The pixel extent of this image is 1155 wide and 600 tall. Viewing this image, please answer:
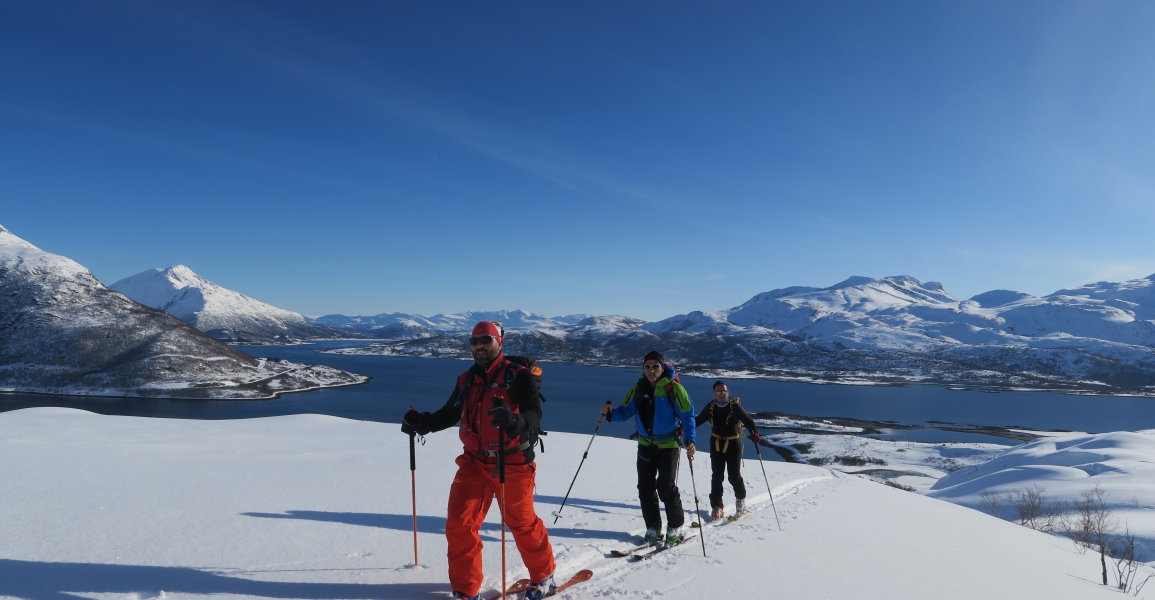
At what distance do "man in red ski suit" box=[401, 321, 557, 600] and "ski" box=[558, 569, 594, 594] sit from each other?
8.2 inches

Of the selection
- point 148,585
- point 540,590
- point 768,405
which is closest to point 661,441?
point 540,590

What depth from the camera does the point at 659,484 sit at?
7230 millimetres

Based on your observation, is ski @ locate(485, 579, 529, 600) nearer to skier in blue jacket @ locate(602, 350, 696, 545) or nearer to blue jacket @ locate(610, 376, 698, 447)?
skier in blue jacket @ locate(602, 350, 696, 545)

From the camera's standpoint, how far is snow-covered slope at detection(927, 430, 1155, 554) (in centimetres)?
2227

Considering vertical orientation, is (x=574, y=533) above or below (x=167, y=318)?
below

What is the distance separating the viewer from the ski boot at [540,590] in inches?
194

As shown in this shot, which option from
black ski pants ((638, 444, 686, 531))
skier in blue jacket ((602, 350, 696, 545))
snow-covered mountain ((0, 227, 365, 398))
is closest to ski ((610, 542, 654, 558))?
skier in blue jacket ((602, 350, 696, 545))

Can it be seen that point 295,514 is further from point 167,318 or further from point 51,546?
point 167,318

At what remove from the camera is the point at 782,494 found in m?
11.6

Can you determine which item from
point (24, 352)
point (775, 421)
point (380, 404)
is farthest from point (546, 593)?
point (24, 352)

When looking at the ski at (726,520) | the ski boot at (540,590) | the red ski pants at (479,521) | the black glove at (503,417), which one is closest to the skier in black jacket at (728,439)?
the ski at (726,520)

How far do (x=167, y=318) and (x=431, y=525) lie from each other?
152810 millimetres

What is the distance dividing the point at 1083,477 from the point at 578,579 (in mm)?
34877

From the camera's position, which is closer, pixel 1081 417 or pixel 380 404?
pixel 380 404
